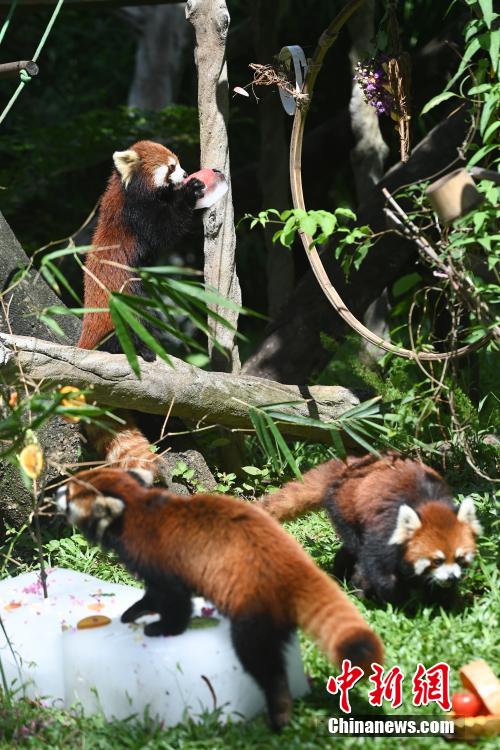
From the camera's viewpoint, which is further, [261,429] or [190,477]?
[190,477]

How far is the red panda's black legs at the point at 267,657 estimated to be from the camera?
2711 mm

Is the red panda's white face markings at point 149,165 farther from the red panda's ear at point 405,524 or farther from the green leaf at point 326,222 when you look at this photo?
the red panda's ear at point 405,524

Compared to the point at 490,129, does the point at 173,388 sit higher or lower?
lower

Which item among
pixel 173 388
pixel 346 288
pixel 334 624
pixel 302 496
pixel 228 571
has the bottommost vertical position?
pixel 334 624

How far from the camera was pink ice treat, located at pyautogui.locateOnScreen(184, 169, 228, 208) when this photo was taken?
15.4ft

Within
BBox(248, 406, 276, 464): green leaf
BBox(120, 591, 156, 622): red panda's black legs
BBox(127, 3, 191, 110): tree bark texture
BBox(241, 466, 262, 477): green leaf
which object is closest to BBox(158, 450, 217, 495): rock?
BBox(241, 466, 262, 477): green leaf

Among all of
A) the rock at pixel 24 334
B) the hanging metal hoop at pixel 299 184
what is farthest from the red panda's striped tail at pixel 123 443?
the hanging metal hoop at pixel 299 184

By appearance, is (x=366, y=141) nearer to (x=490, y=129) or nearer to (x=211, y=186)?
(x=211, y=186)

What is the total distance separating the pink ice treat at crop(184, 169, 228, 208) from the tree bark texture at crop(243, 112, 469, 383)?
1.11 meters

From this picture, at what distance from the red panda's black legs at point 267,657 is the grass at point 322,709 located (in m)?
0.09

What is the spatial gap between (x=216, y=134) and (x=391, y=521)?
7.40ft

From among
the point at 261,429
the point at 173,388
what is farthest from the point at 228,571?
the point at 173,388

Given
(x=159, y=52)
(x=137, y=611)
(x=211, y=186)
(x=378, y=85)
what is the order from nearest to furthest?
(x=137, y=611) < (x=378, y=85) < (x=211, y=186) < (x=159, y=52)

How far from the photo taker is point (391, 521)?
345 cm
